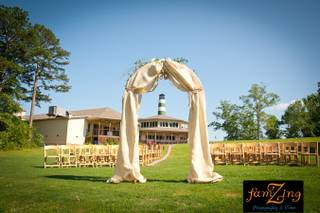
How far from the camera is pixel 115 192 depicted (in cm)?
619

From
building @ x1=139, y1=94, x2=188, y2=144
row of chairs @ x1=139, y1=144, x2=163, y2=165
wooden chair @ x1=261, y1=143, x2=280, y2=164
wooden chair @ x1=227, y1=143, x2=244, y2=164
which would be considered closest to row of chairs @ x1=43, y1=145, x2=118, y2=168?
row of chairs @ x1=139, y1=144, x2=163, y2=165

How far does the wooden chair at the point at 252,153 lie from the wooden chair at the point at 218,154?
1.27 metres

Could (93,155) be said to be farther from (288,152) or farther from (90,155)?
(288,152)

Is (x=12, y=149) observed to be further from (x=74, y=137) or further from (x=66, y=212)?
(x=66, y=212)

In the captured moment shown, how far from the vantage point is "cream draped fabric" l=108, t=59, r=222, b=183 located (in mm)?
8000

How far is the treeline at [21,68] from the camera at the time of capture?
32.4 m

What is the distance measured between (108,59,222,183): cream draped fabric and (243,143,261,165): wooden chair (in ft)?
26.3

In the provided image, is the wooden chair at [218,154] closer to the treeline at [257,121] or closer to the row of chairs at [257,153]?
the row of chairs at [257,153]

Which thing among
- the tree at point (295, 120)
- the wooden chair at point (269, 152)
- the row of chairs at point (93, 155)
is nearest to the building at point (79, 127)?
the row of chairs at point (93, 155)

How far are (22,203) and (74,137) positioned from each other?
1500 inches

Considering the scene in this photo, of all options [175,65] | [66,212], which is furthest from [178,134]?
[66,212]

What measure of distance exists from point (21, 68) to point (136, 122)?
31591 mm

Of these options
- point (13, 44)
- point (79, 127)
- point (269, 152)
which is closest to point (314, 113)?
point (269, 152)

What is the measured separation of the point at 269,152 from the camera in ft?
48.3
